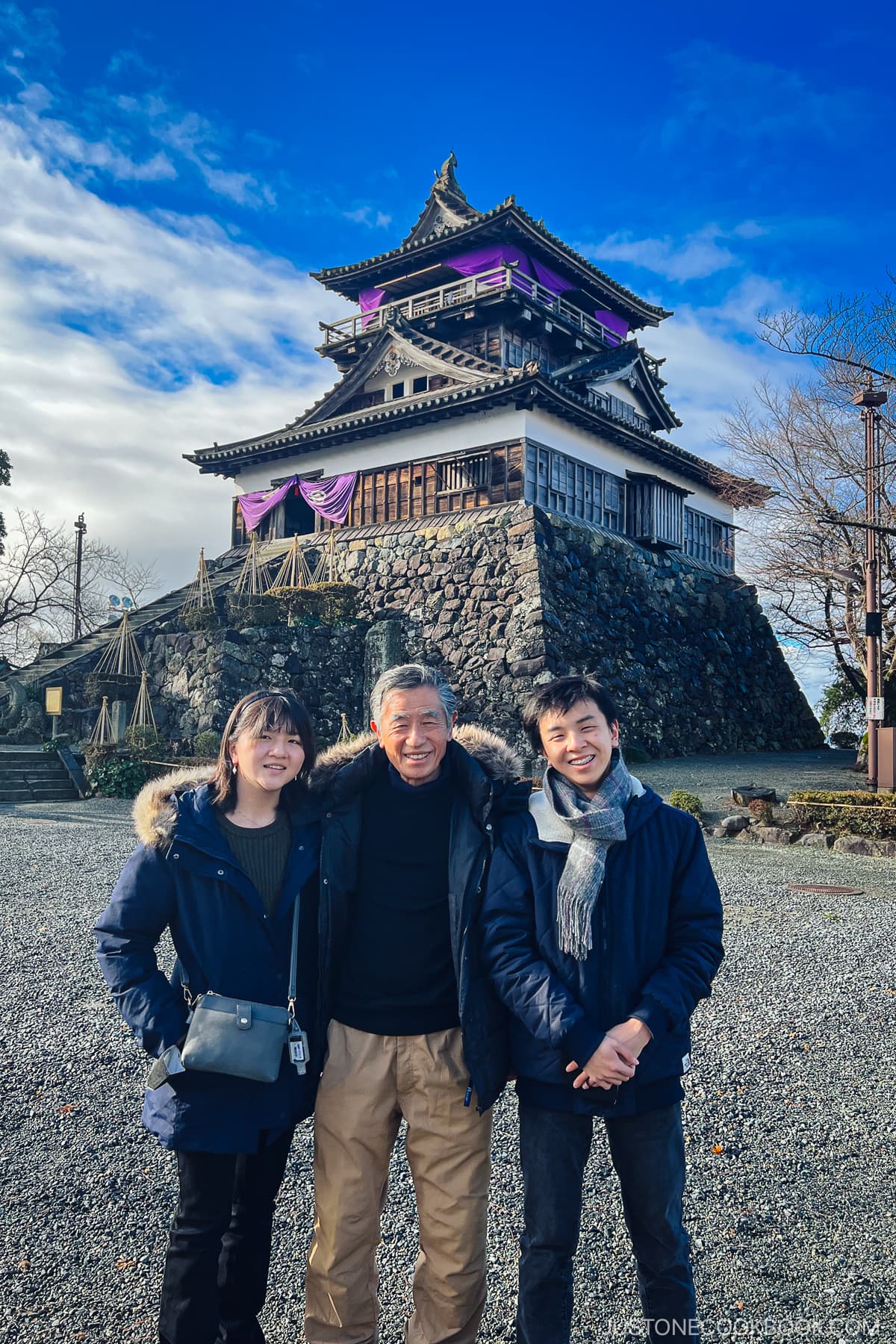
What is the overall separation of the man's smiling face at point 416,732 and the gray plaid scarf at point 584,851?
1.20 ft

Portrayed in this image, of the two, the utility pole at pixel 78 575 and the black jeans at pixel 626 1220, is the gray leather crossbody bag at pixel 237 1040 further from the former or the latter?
the utility pole at pixel 78 575

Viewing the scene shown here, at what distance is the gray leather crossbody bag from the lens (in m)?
2.24

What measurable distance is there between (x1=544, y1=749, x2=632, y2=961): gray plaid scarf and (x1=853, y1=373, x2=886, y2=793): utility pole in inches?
480

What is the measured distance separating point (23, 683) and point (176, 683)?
10.2ft

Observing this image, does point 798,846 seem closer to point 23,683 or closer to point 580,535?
point 580,535

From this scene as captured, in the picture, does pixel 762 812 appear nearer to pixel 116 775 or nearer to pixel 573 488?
pixel 573 488

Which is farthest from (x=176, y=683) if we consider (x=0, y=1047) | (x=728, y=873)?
(x=0, y=1047)

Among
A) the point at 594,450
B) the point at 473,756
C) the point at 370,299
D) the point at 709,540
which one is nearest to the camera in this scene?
the point at 473,756

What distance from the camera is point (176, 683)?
1772 centimetres

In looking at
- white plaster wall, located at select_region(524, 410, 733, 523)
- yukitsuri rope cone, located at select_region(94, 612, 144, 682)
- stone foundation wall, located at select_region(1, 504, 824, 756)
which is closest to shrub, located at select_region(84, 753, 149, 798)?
stone foundation wall, located at select_region(1, 504, 824, 756)

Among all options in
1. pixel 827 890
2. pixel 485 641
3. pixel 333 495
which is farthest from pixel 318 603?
pixel 827 890

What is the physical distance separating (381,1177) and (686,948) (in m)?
1.10

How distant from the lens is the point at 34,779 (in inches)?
598

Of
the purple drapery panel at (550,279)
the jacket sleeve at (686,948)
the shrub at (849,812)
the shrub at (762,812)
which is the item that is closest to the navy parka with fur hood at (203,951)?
the jacket sleeve at (686,948)
